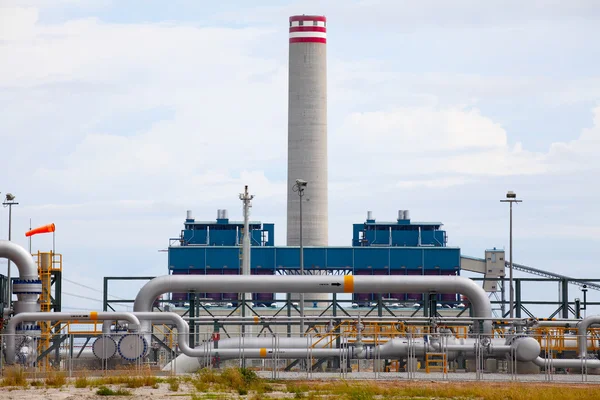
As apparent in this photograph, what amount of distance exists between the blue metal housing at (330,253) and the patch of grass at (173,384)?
50.0 metres

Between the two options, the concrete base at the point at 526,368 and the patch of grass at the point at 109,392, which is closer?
the patch of grass at the point at 109,392

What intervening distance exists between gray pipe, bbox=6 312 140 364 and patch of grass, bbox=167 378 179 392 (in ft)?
19.4

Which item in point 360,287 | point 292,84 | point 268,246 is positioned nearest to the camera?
point 360,287

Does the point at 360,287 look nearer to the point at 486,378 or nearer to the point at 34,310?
the point at 486,378

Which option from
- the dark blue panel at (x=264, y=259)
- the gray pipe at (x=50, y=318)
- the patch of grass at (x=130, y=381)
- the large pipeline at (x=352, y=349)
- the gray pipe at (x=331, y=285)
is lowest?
the patch of grass at (x=130, y=381)

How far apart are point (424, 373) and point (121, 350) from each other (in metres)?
11.3

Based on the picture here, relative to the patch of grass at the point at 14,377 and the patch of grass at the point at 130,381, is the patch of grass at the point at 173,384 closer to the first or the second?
the patch of grass at the point at 130,381

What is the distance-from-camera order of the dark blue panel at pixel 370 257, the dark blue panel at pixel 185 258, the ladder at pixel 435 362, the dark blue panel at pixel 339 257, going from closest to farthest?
the ladder at pixel 435 362
the dark blue panel at pixel 339 257
the dark blue panel at pixel 185 258
the dark blue panel at pixel 370 257

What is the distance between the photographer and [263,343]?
41094mm

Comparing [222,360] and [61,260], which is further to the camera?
[61,260]

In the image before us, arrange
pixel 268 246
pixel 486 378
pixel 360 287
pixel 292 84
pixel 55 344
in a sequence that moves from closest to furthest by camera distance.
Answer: pixel 486 378
pixel 55 344
pixel 360 287
pixel 292 84
pixel 268 246

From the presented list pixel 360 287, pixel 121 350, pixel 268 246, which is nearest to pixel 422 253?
pixel 268 246

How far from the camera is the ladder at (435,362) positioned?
40.5 m

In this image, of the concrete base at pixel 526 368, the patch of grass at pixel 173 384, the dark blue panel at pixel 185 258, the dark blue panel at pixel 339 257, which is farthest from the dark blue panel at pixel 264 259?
the patch of grass at pixel 173 384
